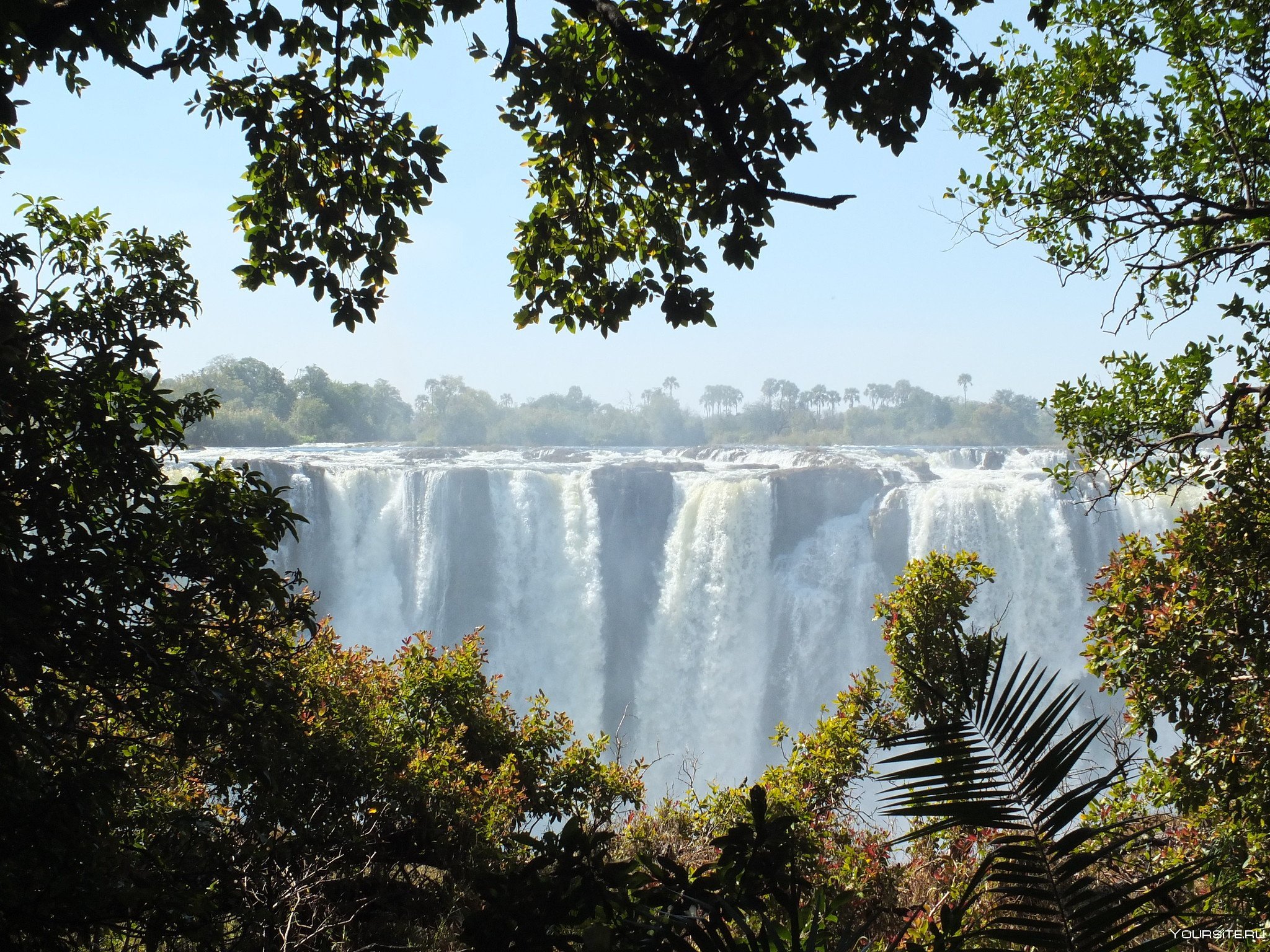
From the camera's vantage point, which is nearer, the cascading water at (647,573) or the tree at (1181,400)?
the tree at (1181,400)

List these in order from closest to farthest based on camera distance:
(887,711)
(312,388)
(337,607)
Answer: (887,711) < (337,607) < (312,388)

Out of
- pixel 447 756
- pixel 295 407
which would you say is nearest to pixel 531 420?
pixel 295 407

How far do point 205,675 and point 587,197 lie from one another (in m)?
2.32

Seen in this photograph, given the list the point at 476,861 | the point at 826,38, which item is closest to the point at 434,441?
the point at 476,861

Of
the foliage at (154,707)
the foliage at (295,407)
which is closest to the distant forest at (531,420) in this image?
the foliage at (295,407)

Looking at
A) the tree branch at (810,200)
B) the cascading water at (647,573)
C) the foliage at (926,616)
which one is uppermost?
the tree branch at (810,200)

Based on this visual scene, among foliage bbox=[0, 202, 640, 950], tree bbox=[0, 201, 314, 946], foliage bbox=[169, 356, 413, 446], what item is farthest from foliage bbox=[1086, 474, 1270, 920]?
foliage bbox=[169, 356, 413, 446]

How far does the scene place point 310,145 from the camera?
326 centimetres

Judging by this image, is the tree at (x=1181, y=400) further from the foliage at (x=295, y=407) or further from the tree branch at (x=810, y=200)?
the foliage at (x=295, y=407)

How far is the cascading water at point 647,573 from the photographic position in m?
16.9

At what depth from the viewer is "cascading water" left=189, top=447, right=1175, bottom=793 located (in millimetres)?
16891

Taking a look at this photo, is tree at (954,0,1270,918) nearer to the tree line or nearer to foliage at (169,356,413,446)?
the tree line

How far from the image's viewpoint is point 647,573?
1783 centimetres

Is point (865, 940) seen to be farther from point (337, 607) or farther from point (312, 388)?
point (312, 388)
